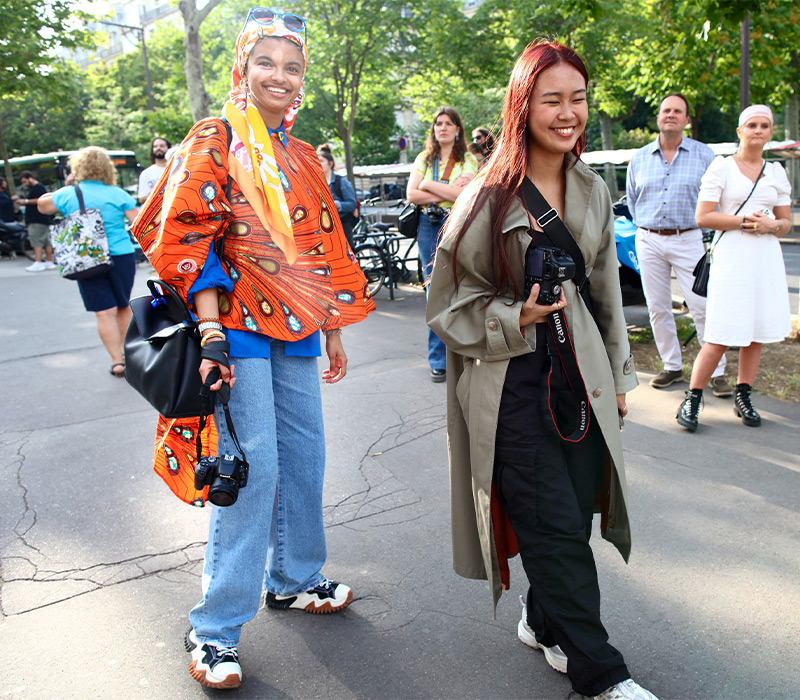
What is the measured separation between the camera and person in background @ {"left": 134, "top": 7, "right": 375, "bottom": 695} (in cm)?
233

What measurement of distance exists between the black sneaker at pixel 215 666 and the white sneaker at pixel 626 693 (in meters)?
1.16

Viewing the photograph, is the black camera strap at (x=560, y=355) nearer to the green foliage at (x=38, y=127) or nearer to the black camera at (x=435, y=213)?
the black camera at (x=435, y=213)

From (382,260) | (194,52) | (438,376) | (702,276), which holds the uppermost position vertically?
(194,52)

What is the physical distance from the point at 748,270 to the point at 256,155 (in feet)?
11.3

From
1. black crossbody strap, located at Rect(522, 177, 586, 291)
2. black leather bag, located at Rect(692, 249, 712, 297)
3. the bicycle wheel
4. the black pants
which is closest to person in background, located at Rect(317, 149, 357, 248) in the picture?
the bicycle wheel

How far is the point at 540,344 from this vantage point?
2.27m

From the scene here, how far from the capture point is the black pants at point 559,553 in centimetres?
223

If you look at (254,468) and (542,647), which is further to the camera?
(542,647)

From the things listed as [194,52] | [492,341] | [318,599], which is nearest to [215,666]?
[318,599]

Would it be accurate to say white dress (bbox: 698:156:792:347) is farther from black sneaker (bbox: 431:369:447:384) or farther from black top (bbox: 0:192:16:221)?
black top (bbox: 0:192:16:221)

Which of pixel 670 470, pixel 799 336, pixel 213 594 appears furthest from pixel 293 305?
pixel 799 336

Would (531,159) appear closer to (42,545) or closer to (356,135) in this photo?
(42,545)

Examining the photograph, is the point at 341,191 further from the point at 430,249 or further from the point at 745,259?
the point at 745,259

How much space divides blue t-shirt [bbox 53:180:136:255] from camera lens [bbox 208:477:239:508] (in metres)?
4.82
